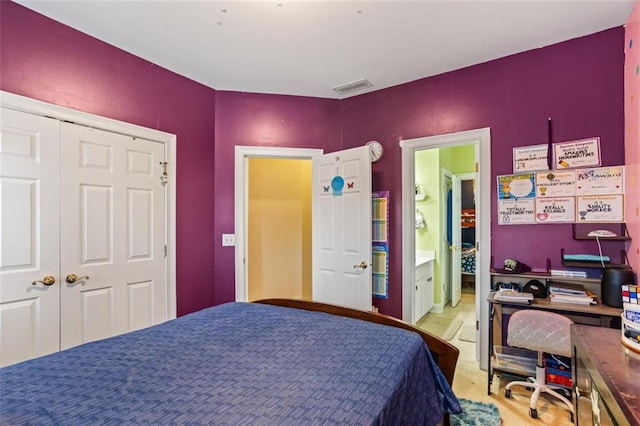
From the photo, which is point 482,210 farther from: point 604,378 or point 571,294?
point 604,378

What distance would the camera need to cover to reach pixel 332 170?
318 centimetres

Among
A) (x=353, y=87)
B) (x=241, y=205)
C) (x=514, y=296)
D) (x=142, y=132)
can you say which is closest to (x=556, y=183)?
(x=514, y=296)

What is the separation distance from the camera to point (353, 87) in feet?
10.3

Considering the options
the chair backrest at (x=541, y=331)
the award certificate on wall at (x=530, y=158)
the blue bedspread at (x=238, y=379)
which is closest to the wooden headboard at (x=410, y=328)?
the blue bedspread at (x=238, y=379)

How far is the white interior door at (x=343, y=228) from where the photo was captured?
115 inches

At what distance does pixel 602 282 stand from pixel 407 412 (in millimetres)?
1768

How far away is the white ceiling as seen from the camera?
195 centimetres

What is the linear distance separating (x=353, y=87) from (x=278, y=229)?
2093 millimetres

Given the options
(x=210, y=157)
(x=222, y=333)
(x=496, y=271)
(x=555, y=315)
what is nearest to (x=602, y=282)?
(x=555, y=315)

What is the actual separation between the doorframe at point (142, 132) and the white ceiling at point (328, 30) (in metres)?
0.59

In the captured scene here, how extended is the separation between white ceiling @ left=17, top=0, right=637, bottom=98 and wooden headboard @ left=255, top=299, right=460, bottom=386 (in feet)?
6.15

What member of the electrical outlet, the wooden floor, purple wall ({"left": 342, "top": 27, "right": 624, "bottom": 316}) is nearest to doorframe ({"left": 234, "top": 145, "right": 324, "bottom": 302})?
the electrical outlet

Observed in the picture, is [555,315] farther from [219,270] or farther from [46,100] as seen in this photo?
[46,100]

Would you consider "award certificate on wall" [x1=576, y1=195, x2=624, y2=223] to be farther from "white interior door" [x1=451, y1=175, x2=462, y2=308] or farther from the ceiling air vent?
"white interior door" [x1=451, y1=175, x2=462, y2=308]
